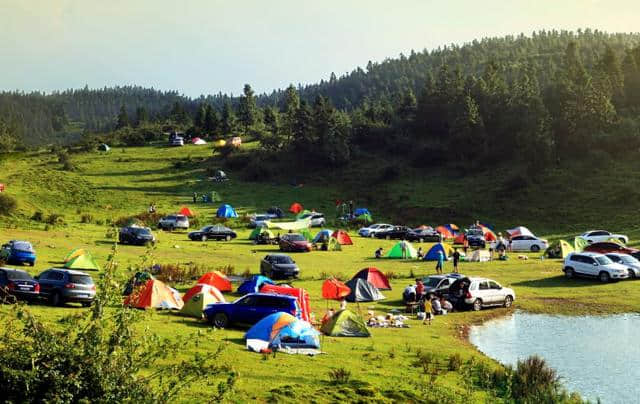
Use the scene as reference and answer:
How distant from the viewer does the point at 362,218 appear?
68250 mm

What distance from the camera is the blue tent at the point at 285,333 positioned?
67.3 ft

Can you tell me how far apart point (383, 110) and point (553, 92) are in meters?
31.5

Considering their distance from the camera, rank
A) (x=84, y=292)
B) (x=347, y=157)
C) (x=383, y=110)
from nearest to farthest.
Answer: (x=84, y=292), (x=347, y=157), (x=383, y=110)

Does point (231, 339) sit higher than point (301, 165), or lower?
lower

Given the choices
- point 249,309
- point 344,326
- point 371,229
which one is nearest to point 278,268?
point 249,309

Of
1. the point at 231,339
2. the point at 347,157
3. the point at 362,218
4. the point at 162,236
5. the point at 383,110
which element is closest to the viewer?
the point at 231,339

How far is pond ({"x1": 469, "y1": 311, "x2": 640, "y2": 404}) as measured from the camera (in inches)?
777

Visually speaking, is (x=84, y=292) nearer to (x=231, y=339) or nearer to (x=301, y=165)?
(x=231, y=339)

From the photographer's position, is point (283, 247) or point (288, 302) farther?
point (283, 247)

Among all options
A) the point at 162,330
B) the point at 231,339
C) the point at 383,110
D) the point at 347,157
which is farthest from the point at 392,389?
the point at 383,110

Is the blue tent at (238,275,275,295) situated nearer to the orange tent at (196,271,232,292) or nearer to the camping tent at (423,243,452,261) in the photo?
the orange tent at (196,271,232,292)

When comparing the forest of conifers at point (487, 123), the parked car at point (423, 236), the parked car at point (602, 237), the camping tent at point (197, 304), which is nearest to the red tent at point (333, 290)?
the camping tent at point (197, 304)

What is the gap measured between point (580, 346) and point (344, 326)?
9069 millimetres

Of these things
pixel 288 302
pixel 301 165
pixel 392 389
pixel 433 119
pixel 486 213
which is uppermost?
pixel 433 119
